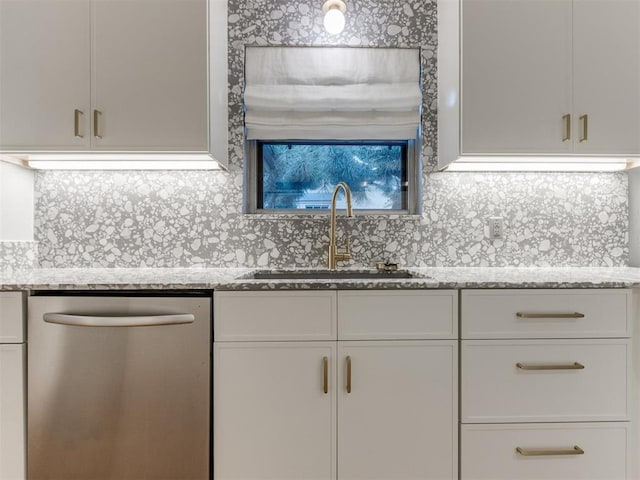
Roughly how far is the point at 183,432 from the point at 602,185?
223 centimetres

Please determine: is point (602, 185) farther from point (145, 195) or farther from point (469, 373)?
point (145, 195)

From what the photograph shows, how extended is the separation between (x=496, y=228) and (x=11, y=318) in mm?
2078

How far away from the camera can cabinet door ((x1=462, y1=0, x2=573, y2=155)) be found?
160 centimetres

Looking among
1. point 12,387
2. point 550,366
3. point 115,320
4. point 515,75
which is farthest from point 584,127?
point 12,387

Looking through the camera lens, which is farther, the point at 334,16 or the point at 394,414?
the point at 334,16

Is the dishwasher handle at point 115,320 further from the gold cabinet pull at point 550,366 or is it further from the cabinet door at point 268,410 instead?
the gold cabinet pull at point 550,366

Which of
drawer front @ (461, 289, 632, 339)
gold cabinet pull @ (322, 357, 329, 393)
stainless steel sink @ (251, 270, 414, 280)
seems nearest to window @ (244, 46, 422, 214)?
stainless steel sink @ (251, 270, 414, 280)

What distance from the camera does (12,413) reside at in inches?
52.4

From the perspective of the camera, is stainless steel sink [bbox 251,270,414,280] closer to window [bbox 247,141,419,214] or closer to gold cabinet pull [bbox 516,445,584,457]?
window [bbox 247,141,419,214]

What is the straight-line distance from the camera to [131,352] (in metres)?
1.32

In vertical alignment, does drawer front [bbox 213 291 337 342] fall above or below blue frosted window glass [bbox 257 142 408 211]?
below

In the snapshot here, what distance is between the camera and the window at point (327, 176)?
201 cm

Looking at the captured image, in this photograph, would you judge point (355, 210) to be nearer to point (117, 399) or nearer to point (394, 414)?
point (394, 414)

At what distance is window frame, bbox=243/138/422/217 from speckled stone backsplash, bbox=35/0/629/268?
50mm
